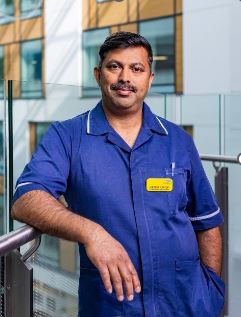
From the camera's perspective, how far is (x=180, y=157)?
1.54m

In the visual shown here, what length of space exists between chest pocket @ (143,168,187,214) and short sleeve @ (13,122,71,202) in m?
0.22

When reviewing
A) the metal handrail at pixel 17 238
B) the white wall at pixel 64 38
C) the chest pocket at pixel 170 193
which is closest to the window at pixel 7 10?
the white wall at pixel 64 38

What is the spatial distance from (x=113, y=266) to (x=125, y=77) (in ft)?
1.78

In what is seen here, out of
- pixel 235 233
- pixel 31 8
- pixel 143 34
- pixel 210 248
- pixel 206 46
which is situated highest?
pixel 31 8

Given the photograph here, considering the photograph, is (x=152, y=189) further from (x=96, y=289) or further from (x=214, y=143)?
(x=214, y=143)

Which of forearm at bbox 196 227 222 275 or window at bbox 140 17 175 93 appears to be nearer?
forearm at bbox 196 227 222 275

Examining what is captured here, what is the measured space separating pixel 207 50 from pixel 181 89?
868 millimetres

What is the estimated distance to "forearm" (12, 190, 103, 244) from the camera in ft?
4.17

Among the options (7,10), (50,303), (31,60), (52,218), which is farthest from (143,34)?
(52,218)

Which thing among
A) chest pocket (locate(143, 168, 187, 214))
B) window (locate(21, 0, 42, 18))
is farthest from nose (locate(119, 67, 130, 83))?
window (locate(21, 0, 42, 18))

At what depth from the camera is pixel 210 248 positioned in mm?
1638

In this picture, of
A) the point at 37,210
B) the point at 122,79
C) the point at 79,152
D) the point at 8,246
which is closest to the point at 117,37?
the point at 122,79

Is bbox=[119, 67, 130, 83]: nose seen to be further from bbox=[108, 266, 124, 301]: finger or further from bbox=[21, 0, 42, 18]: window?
bbox=[21, 0, 42, 18]: window

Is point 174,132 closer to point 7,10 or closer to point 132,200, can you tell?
point 132,200
